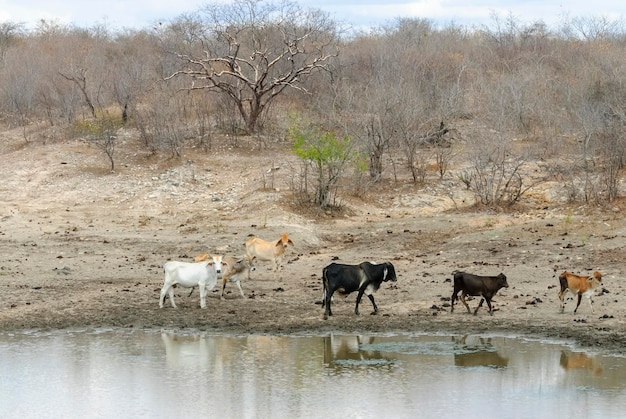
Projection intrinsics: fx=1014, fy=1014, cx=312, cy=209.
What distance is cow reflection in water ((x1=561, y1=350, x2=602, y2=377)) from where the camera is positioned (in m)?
12.5

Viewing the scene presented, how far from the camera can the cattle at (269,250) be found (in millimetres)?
18312

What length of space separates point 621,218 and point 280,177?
352 inches

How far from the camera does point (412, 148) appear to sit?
1091 inches

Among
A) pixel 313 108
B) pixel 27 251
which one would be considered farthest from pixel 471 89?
pixel 27 251

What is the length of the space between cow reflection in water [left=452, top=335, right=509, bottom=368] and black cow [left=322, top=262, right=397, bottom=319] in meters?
1.61

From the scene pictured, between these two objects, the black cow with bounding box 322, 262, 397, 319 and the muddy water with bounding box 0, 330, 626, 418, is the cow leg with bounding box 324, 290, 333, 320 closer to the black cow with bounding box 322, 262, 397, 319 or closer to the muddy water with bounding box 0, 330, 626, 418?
the black cow with bounding box 322, 262, 397, 319

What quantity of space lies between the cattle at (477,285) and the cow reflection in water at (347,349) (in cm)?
161

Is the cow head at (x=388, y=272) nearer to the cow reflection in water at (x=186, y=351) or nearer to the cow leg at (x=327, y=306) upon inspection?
the cow leg at (x=327, y=306)

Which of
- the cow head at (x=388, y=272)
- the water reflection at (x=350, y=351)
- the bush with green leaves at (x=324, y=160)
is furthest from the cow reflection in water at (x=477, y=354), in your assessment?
the bush with green leaves at (x=324, y=160)

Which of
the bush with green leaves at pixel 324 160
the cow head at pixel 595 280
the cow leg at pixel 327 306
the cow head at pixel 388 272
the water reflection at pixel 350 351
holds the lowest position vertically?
the water reflection at pixel 350 351

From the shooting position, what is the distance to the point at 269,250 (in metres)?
18.3

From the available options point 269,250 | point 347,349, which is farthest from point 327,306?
point 269,250

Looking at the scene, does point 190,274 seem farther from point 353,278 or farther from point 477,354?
point 477,354

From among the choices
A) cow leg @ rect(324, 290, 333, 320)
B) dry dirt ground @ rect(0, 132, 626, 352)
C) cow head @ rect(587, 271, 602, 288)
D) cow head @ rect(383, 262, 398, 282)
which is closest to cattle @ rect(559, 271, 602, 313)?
cow head @ rect(587, 271, 602, 288)
